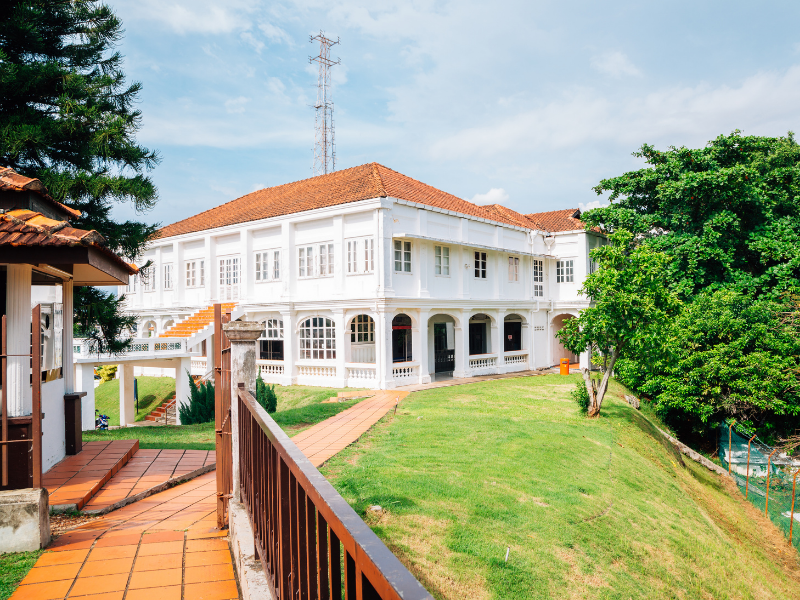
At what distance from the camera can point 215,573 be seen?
4012 millimetres

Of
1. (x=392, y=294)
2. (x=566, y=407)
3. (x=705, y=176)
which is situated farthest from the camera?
(x=705, y=176)

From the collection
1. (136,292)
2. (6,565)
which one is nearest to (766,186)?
(6,565)

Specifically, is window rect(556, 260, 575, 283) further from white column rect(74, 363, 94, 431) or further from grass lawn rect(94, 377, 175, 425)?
white column rect(74, 363, 94, 431)

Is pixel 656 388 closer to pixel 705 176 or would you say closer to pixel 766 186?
pixel 705 176

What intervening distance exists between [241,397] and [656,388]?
1825 cm

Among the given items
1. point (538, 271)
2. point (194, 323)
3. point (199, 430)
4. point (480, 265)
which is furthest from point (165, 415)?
point (538, 271)

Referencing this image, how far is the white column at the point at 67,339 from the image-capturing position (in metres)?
7.90

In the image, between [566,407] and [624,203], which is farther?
[624,203]

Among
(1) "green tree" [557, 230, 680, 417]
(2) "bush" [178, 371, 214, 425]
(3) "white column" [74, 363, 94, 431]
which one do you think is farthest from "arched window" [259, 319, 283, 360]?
(1) "green tree" [557, 230, 680, 417]

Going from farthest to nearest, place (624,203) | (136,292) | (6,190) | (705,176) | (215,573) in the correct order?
(136,292) < (624,203) < (705,176) < (6,190) < (215,573)

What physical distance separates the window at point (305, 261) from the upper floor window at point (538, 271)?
10882mm

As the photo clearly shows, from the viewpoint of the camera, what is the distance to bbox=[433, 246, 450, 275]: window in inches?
798

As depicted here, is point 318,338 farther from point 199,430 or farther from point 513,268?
point 513,268

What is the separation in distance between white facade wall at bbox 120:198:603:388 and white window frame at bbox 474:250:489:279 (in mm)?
242
